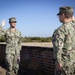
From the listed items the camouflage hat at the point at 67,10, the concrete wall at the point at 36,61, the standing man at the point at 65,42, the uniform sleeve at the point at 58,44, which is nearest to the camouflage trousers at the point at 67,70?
the standing man at the point at 65,42

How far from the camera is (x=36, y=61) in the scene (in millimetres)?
9383

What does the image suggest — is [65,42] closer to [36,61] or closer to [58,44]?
[58,44]

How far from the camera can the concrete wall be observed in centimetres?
843

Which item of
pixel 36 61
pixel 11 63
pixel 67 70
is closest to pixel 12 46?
pixel 11 63

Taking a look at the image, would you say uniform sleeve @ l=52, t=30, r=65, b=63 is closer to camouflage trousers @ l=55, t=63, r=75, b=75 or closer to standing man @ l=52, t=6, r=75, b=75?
standing man @ l=52, t=6, r=75, b=75

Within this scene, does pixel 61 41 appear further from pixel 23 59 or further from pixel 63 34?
pixel 23 59

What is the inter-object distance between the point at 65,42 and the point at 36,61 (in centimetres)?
488

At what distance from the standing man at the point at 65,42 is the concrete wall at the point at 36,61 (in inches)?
143

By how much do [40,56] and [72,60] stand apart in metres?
4.47

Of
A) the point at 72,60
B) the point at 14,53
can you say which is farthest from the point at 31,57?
the point at 72,60

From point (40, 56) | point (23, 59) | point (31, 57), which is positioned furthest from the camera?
point (23, 59)

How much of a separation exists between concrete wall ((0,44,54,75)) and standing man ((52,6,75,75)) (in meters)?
3.62

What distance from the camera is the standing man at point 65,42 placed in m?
4.53

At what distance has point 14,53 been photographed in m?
8.37
